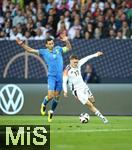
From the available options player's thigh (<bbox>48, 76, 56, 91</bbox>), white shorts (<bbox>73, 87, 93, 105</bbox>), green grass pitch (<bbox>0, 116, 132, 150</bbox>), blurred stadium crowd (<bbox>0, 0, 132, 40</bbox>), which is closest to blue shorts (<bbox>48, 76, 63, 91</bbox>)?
player's thigh (<bbox>48, 76, 56, 91</bbox>)

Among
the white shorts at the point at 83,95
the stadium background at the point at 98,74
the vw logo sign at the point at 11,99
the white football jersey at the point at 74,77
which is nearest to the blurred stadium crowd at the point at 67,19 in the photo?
the stadium background at the point at 98,74

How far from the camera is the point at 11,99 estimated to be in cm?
2400

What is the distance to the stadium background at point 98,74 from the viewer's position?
23812 mm

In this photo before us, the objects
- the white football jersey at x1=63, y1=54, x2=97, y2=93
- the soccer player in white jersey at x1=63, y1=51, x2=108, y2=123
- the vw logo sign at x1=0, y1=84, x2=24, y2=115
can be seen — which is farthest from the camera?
the vw logo sign at x1=0, y1=84, x2=24, y2=115

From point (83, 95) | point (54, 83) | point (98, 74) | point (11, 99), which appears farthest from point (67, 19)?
point (83, 95)

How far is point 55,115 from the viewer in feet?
77.8

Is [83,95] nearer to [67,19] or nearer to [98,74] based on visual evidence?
[98,74]

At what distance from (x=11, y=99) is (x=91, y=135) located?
8.95m

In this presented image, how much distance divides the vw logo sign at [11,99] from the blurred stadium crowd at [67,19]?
2020 mm

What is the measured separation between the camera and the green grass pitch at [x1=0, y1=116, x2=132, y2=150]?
13.0 meters

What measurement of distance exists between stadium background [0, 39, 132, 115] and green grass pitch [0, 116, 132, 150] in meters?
3.56

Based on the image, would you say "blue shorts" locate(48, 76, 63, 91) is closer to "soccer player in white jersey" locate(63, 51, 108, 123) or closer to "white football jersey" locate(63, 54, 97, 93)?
"soccer player in white jersey" locate(63, 51, 108, 123)

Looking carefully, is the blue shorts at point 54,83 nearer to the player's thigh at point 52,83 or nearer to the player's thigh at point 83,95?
the player's thigh at point 52,83

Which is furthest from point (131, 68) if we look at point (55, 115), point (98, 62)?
point (55, 115)
